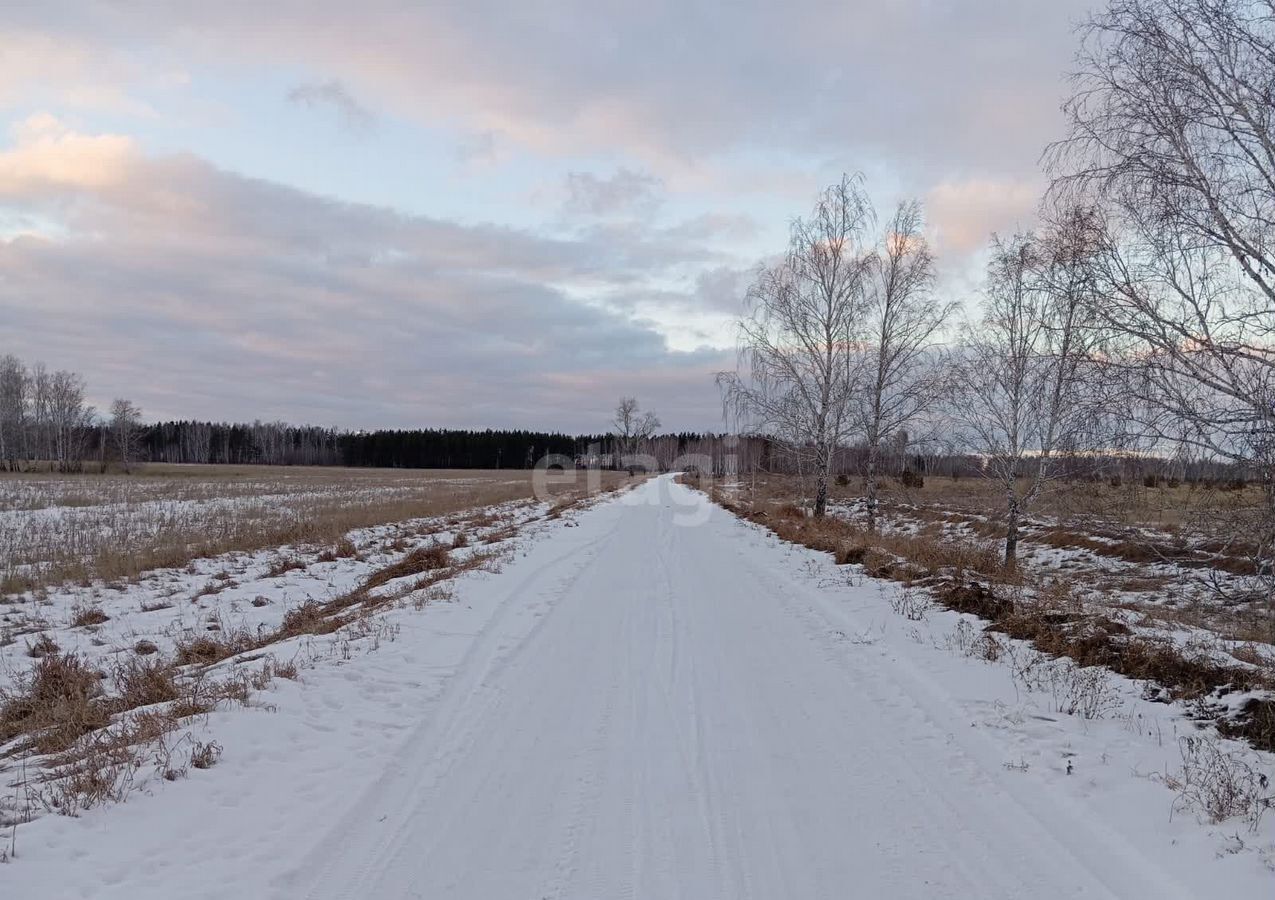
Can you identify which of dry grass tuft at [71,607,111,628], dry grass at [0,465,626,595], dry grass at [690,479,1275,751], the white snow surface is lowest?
dry grass tuft at [71,607,111,628]

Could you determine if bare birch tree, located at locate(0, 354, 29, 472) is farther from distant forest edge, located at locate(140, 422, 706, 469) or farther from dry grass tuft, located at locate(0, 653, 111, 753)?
dry grass tuft, located at locate(0, 653, 111, 753)

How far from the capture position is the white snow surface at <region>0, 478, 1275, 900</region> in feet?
11.9

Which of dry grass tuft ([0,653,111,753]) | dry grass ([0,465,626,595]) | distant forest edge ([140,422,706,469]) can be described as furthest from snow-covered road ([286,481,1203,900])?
distant forest edge ([140,422,706,469])

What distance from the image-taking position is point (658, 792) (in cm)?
454

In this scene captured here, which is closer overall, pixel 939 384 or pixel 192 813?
pixel 192 813

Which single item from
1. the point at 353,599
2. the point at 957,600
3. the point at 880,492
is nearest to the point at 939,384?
the point at 957,600

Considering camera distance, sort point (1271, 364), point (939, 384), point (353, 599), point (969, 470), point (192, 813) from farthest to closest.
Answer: point (939, 384) → point (969, 470) → point (353, 599) → point (1271, 364) → point (192, 813)

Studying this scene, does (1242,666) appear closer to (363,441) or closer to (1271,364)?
(1271,364)

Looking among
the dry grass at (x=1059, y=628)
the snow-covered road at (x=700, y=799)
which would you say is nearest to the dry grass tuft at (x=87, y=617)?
the snow-covered road at (x=700, y=799)

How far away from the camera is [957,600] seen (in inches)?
412

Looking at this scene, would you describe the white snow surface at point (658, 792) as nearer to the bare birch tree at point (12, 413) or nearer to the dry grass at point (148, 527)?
the dry grass at point (148, 527)

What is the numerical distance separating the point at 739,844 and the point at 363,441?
16438 cm

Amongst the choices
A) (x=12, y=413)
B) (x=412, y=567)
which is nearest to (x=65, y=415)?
(x=12, y=413)

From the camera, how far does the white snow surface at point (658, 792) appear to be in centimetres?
364
